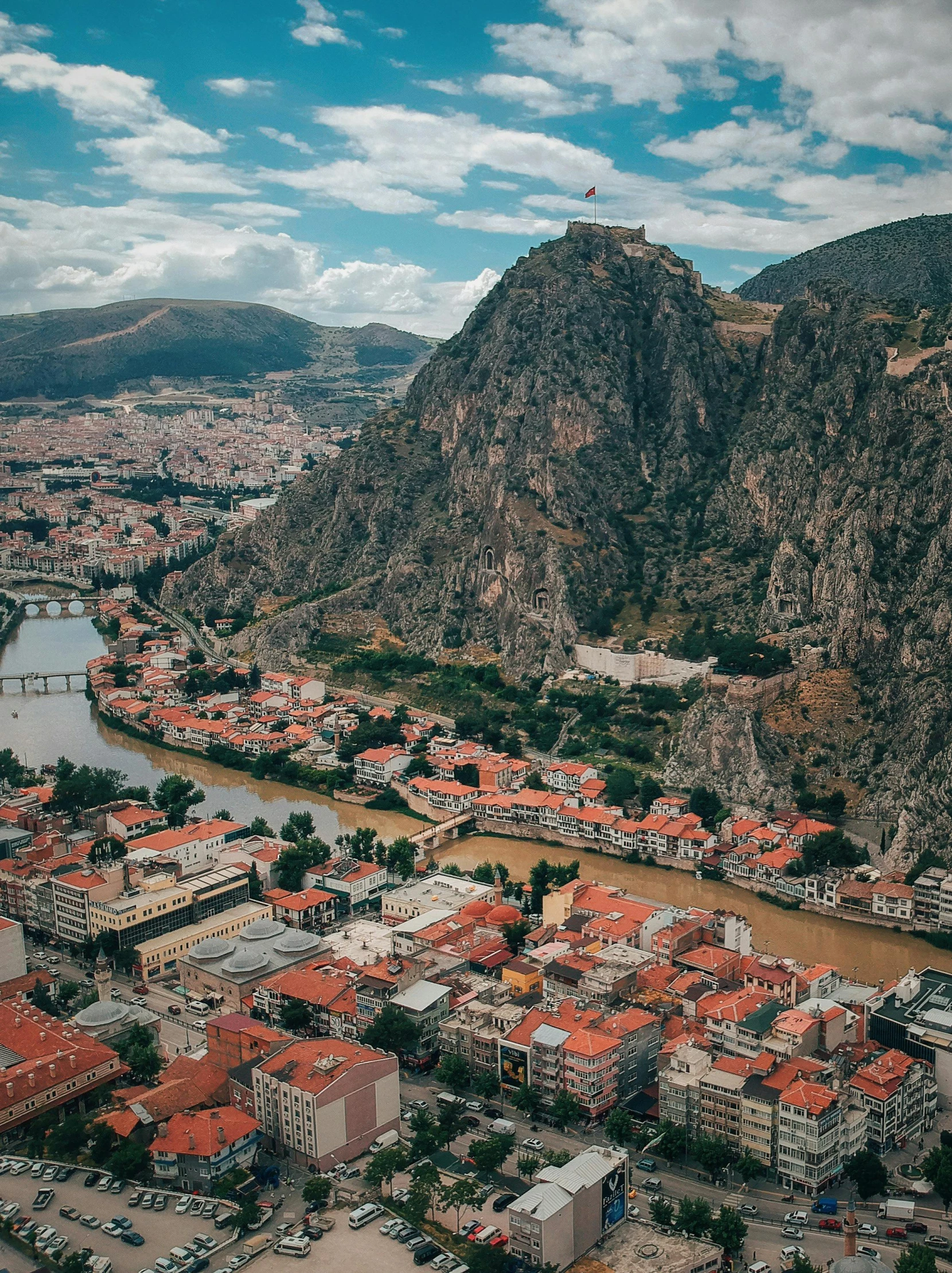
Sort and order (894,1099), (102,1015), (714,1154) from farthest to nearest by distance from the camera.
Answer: (102,1015) < (894,1099) < (714,1154)

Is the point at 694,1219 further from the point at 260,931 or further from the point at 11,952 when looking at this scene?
the point at 11,952

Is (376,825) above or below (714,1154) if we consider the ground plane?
below

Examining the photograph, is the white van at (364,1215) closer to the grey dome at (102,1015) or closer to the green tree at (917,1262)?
the green tree at (917,1262)

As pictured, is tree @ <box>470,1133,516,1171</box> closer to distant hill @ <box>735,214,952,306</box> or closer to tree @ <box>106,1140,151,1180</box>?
tree @ <box>106,1140,151,1180</box>

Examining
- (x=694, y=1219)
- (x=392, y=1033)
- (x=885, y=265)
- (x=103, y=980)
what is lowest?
(x=103, y=980)

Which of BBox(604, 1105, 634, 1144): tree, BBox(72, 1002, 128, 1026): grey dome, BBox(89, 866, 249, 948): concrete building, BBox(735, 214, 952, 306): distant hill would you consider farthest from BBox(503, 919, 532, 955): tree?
BBox(735, 214, 952, 306): distant hill

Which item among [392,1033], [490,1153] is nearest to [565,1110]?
[490,1153]

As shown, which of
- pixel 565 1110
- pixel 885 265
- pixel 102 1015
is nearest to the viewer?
pixel 565 1110
